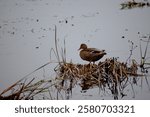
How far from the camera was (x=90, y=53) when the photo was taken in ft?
6.75

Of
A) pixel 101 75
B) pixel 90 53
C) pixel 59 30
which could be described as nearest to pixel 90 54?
pixel 90 53

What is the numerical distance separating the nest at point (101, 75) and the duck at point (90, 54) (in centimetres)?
6

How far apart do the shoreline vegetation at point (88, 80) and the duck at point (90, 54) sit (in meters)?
0.06

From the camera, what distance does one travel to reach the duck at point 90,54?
206 cm

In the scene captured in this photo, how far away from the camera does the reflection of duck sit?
2056 mm

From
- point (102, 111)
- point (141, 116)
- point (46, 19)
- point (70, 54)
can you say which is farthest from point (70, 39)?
point (141, 116)

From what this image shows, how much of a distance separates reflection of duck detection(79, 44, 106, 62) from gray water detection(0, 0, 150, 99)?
53mm

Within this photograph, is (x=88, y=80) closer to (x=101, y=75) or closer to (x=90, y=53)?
(x=101, y=75)

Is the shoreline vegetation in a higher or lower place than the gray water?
lower

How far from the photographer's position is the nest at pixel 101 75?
2086 millimetres

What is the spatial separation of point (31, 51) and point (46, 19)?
0.30 meters

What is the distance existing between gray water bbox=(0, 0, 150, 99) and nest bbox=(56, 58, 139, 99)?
60 mm

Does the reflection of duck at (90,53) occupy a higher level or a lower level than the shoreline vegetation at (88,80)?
higher

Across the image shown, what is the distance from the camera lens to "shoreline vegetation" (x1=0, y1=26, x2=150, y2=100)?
82.0 inches
